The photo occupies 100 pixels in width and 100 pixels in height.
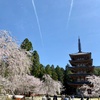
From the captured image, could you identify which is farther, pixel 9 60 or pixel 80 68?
pixel 80 68

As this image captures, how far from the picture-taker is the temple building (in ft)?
157

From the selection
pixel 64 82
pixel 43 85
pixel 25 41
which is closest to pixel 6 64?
pixel 43 85

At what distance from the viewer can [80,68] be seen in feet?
162

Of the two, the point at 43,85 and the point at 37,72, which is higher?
the point at 37,72

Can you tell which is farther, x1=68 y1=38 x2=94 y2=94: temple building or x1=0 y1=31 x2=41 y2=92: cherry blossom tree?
x1=68 y1=38 x2=94 y2=94: temple building

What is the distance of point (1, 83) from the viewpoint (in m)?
10.8

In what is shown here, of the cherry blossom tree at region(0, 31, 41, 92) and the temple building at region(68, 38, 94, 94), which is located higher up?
the temple building at region(68, 38, 94, 94)

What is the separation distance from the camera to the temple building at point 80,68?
1886 inches

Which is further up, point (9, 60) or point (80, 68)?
point (80, 68)

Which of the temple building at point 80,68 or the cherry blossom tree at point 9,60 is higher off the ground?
the temple building at point 80,68

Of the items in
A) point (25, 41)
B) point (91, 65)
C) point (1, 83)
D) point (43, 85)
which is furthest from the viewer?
point (91, 65)

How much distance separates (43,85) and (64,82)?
24.9 m

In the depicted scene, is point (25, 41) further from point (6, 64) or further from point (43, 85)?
point (6, 64)

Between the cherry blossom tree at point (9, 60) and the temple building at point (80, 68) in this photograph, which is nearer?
the cherry blossom tree at point (9, 60)
